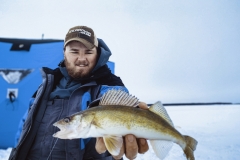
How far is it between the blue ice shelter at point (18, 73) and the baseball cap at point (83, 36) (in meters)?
2.91

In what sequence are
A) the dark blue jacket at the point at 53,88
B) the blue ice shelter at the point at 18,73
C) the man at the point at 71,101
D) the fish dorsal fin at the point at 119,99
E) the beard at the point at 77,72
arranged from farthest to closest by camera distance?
the blue ice shelter at the point at 18,73, the beard at the point at 77,72, the dark blue jacket at the point at 53,88, the man at the point at 71,101, the fish dorsal fin at the point at 119,99

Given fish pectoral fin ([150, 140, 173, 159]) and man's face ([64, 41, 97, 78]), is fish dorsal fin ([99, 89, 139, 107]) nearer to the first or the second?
fish pectoral fin ([150, 140, 173, 159])

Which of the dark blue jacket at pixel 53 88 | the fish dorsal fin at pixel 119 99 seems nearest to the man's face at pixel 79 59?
the dark blue jacket at pixel 53 88

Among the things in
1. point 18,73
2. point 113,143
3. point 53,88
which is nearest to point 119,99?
point 113,143

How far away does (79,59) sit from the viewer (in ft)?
8.19

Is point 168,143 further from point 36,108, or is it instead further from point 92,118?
point 36,108

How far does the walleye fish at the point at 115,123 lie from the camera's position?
1531 mm

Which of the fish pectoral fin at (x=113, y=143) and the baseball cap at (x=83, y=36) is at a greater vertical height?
the baseball cap at (x=83, y=36)

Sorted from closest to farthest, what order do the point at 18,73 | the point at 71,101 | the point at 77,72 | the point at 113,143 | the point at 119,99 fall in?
1. the point at 113,143
2. the point at 119,99
3. the point at 71,101
4. the point at 77,72
5. the point at 18,73

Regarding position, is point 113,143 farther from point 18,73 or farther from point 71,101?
point 18,73

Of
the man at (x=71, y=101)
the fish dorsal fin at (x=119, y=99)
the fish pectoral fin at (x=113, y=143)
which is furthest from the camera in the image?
the man at (x=71, y=101)

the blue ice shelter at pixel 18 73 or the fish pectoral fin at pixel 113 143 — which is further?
the blue ice shelter at pixel 18 73

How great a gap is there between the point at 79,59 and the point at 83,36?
346 mm

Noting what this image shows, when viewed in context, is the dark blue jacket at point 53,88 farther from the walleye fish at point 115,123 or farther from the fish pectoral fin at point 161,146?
the fish pectoral fin at point 161,146
